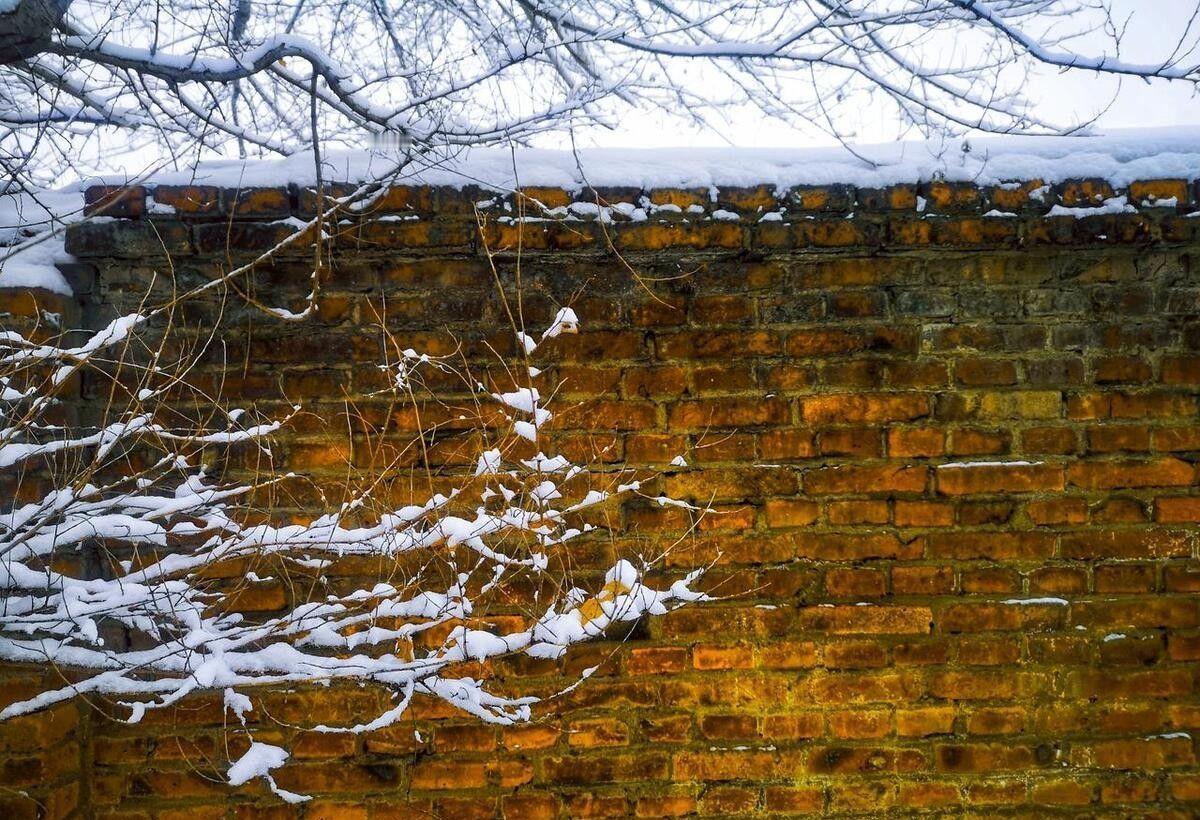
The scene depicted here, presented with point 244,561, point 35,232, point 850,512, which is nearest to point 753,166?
point 850,512

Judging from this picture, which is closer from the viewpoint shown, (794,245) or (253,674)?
(253,674)

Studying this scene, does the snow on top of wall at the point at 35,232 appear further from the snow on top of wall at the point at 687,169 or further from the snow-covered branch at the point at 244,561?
the snow-covered branch at the point at 244,561

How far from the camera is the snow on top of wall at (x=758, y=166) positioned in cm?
164

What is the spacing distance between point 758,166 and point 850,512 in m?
0.86

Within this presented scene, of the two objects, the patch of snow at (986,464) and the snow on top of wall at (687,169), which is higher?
the snow on top of wall at (687,169)

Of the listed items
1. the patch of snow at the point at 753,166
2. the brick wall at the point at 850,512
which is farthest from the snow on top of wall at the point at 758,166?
the brick wall at the point at 850,512

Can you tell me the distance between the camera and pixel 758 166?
5.50 feet

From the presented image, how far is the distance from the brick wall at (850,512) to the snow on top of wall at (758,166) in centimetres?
17

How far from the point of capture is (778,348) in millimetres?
1707

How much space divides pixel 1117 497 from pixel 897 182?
3.05 ft

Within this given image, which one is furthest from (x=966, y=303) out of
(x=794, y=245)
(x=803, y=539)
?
(x=803, y=539)

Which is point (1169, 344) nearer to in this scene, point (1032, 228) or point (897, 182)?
point (1032, 228)

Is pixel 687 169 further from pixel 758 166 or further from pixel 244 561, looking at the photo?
pixel 244 561

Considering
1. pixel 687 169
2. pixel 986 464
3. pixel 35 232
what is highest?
pixel 687 169
